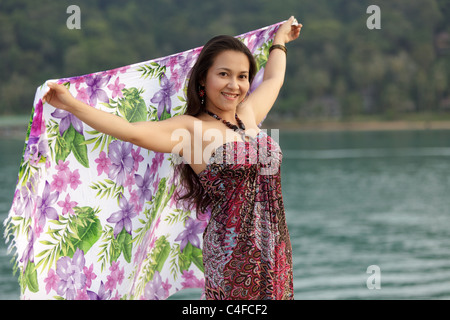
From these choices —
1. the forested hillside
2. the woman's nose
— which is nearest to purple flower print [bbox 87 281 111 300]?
the woman's nose

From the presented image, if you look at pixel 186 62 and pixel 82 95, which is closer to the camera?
pixel 82 95

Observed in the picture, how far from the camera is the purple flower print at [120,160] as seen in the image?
8.43 ft

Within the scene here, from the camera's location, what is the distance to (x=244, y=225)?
2.23 metres

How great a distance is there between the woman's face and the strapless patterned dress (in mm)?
156

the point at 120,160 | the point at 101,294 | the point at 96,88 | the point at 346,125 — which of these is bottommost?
the point at 101,294

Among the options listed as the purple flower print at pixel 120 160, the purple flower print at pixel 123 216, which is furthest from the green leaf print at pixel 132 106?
the purple flower print at pixel 123 216

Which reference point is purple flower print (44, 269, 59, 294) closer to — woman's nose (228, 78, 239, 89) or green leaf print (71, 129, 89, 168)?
green leaf print (71, 129, 89, 168)

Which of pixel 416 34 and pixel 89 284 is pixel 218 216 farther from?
pixel 416 34

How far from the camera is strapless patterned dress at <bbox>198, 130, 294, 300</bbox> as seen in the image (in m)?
2.21

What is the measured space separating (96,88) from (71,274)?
27.8 inches

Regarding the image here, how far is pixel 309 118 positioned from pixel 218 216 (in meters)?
50.8

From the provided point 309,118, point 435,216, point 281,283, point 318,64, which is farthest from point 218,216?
point 318,64

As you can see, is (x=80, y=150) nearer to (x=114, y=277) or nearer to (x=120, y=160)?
(x=120, y=160)

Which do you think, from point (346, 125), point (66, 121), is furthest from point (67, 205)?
point (346, 125)
